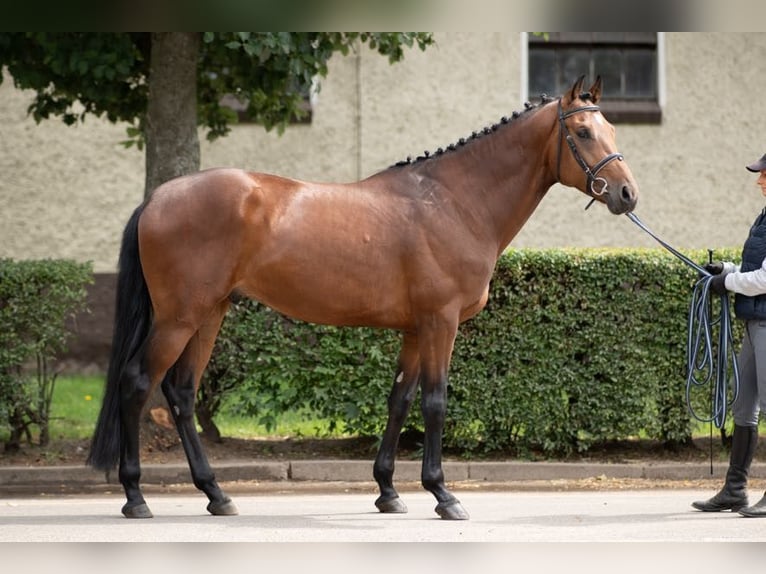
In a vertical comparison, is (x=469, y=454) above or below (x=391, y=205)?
below

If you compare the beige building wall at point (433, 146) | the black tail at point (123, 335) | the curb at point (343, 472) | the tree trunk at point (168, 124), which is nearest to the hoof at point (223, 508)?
the black tail at point (123, 335)

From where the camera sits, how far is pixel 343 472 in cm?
862

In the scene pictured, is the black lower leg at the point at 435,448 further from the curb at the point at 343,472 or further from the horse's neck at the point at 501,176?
the curb at the point at 343,472

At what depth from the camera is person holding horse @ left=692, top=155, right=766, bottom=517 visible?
6.46 meters

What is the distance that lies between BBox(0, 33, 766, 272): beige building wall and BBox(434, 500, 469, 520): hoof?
361 inches

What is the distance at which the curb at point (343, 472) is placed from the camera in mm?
8430

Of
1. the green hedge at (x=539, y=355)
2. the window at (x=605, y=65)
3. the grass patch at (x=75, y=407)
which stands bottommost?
the grass patch at (x=75, y=407)

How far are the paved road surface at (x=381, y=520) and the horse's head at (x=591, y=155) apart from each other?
1.81 meters

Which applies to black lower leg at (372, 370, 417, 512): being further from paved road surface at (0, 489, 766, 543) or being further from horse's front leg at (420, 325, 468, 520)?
horse's front leg at (420, 325, 468, 520)

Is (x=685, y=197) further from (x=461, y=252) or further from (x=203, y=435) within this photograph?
(x=461, y=252)

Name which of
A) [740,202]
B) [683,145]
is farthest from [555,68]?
[740,202]

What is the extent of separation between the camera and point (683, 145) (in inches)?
616

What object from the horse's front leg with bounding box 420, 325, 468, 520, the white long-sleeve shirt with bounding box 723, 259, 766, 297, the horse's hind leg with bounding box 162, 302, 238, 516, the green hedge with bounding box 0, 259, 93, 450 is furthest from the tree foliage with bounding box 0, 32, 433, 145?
the white long-sleeve shirt with bounding box 723, 259, 766, 297
